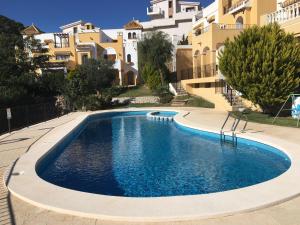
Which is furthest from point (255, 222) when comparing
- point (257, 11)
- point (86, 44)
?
point (86, 44)

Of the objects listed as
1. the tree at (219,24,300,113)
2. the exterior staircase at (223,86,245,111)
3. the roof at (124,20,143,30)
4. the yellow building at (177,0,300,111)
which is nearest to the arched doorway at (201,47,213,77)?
the yellow building at (177,0,300,111)

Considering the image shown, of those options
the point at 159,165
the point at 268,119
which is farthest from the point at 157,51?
the point at 159,165

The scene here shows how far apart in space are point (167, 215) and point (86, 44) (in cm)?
4232

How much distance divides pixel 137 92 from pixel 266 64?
2168 cm

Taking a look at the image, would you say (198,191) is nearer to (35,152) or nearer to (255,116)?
(35,152)

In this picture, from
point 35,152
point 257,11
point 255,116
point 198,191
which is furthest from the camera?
point 257,11

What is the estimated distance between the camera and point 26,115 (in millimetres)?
20297

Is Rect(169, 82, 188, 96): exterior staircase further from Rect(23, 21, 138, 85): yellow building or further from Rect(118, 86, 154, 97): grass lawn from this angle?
Rect(23, 21, 138, 85): yellow building

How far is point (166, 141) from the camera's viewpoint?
→ 13.9m

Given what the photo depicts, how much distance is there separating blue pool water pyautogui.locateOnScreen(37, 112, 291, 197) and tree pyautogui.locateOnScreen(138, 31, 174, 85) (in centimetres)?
1874

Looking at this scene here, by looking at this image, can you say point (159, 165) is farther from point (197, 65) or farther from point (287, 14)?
point (197, 65)

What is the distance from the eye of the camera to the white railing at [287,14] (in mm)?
17062

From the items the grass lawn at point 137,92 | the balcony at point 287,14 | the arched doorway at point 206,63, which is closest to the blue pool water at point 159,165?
the balcony at point 287,14

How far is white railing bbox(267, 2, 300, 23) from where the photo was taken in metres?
17.1
